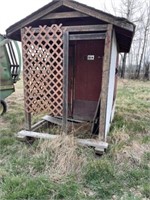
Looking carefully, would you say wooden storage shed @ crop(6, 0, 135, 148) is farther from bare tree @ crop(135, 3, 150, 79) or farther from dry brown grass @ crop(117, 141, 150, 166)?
bare tree @ crop(135, 3, 150, 79)

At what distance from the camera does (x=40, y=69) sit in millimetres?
3557

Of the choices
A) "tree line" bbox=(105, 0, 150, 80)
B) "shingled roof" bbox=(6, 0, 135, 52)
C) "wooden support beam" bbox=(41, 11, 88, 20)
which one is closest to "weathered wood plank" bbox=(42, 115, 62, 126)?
"shingled roof" bbox=(6, 0, 135, 52)

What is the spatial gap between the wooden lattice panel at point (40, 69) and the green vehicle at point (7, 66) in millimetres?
1525

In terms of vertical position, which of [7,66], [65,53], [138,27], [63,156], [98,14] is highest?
[138,27]

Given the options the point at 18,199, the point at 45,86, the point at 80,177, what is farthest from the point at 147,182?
the point at 45,86

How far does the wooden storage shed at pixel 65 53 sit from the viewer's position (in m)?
3.14

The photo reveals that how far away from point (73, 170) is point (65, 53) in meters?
1.78

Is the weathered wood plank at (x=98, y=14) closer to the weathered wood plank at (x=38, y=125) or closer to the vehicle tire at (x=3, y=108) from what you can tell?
the weathered wood plank at (x=38, y=125)

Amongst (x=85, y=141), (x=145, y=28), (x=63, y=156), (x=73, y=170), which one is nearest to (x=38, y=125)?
(x=85, y=141)

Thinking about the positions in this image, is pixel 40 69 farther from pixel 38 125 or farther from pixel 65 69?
pixel 38 125

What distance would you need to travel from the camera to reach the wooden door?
4.34 m

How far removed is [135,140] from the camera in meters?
3.85

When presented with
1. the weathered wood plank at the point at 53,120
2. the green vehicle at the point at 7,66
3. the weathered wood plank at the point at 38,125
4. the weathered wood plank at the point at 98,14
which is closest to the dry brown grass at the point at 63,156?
the weathered wood plank at the point at 38,125

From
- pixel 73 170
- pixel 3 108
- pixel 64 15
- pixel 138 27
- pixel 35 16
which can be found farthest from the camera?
pixel 138 27
